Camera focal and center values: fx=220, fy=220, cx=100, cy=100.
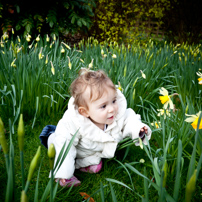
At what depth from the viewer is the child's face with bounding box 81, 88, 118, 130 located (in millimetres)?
1412

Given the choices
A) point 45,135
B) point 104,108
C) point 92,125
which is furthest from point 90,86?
point 45,135

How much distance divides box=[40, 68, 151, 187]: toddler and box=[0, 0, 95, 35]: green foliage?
2841 mm

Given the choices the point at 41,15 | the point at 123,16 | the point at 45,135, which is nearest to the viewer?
the point at 45,135

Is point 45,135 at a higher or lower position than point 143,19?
lower

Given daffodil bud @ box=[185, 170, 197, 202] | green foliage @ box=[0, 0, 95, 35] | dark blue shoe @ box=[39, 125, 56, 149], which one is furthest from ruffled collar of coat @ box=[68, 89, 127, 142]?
green foliage @ box=[0, 0, 95, 35]

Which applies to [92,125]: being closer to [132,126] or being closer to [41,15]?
[132,126]

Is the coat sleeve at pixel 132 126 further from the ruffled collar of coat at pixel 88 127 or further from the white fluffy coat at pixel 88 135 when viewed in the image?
the ruffled collar of coat at pixel 88 127

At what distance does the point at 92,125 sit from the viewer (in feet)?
4.91

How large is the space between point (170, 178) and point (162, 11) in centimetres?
732

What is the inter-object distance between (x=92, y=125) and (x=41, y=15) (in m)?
3.41

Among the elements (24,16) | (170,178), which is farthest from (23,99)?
(24,16)

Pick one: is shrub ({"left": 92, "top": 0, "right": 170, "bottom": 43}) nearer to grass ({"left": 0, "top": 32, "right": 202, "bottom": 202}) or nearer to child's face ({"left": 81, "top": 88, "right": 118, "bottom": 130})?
grass ({"left": 0, "top": 32, "right": 202, "bottom": 202})

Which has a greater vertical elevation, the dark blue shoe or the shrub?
the shrub

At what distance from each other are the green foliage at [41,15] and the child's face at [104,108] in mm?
2913
